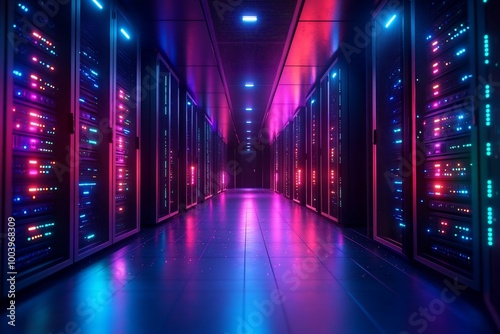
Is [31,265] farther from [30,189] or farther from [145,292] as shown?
[145,292]

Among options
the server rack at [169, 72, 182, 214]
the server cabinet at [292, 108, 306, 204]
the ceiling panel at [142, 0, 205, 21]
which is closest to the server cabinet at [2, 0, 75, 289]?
the ceiling panel at [142, 0, 205, 21]

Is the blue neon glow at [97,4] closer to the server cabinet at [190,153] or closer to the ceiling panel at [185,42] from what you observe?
the ceiling panel at [185,42]

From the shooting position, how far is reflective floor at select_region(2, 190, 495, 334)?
1884 mm

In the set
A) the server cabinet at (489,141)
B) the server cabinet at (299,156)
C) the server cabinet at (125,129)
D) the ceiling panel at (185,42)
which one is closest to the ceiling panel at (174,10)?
the ceiling panel at (185,42)

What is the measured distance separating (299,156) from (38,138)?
28.0 ft

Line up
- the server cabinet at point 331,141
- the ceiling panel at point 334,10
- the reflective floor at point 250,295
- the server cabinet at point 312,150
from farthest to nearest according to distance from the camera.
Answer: the server cabinet at point 312,150, the server cabinet at point 331,141, the ceiling panel at point 334,10, the reflective floor at point 250,295

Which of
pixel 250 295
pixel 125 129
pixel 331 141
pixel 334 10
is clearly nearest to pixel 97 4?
pixel 125 129

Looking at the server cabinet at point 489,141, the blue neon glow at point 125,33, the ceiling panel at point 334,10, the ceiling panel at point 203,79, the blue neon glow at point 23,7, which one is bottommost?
the server cabinet at point 489,141

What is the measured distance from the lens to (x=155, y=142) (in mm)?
5609

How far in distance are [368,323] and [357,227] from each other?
3.88 metres

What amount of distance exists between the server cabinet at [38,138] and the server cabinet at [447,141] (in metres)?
3.08

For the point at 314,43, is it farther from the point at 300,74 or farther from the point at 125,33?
the point at 125,33

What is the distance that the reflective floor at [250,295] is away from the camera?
1.88 meters

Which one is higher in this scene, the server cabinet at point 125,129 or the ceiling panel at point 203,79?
the ceiling panel at point 203,79
